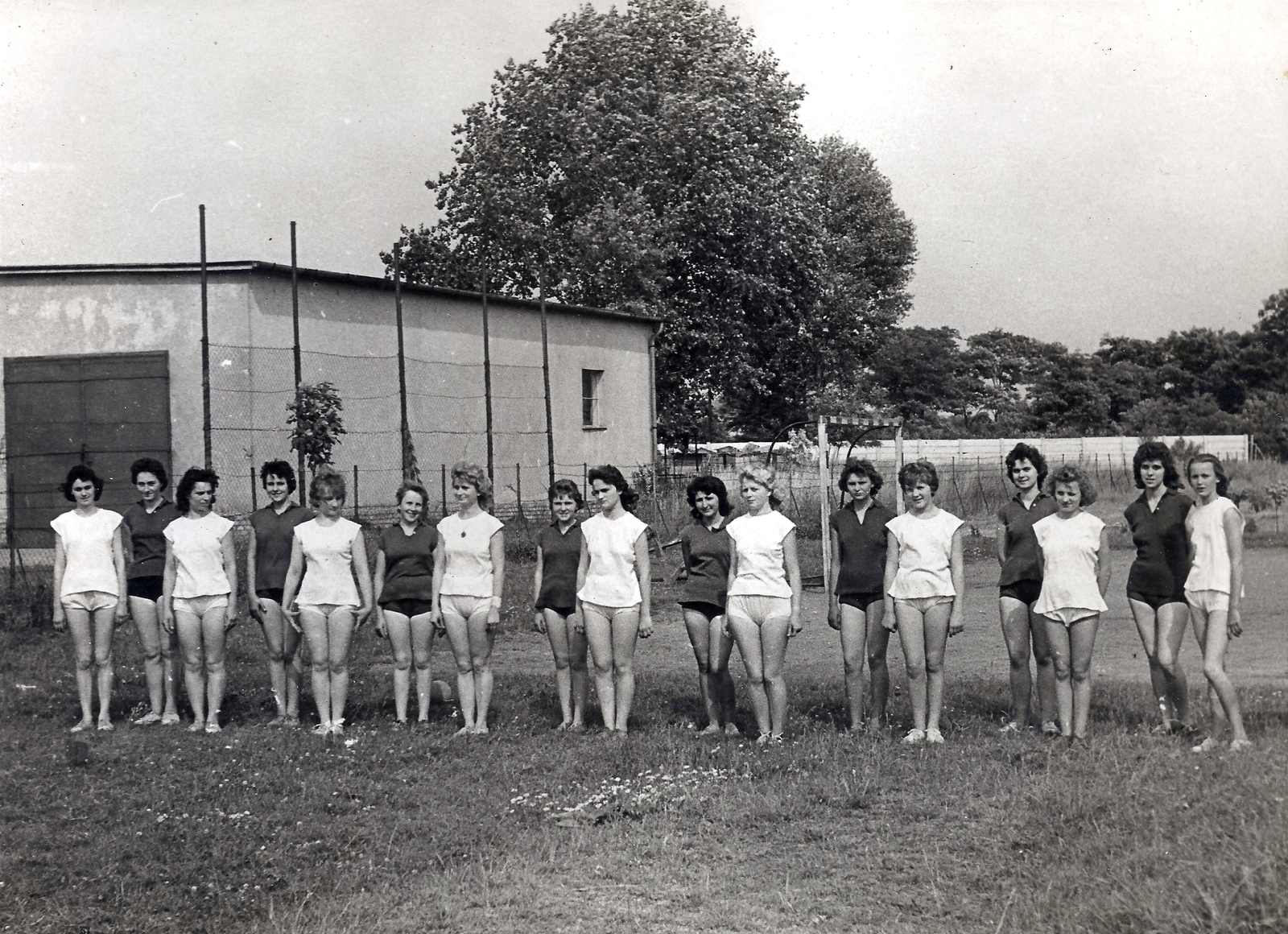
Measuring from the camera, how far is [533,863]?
577cm

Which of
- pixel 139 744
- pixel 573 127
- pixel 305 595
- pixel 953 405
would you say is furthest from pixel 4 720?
pixel 953 405

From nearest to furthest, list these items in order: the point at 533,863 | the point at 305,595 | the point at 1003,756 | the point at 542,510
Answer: the point at 533,863
the point at 1003,756
the point at 305,595
the point at 542,510

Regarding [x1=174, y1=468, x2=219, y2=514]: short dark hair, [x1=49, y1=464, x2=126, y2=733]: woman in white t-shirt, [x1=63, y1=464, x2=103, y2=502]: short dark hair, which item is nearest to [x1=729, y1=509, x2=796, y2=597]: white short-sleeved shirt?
[x1=174, y1=468, x2=219, y2=514]: short dark hair

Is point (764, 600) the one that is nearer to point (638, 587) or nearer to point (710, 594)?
point (710, 594)

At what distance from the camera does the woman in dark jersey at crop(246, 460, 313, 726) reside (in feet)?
29.2

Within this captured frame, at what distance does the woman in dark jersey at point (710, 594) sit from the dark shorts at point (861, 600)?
2.65 ft

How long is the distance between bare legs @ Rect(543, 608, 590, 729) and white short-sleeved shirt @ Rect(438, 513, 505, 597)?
53 cm

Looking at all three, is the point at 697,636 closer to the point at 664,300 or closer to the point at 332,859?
the point at 332,859

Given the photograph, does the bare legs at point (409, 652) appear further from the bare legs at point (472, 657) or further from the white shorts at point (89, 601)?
the white shorts at point (89, 601)

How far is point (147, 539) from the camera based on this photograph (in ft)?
29.8

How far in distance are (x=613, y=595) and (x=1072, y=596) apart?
9.58 feet

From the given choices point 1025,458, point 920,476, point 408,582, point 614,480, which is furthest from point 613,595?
point 1025,458

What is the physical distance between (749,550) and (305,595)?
3084 millimetres

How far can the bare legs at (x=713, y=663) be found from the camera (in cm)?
841
